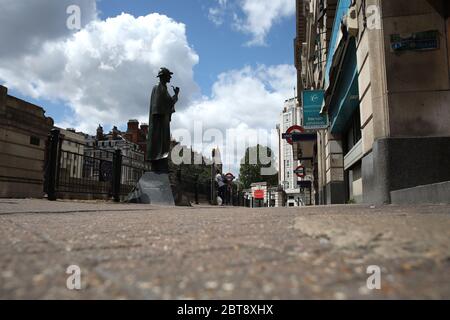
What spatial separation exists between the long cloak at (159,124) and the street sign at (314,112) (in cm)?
631

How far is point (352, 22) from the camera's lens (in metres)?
7.48

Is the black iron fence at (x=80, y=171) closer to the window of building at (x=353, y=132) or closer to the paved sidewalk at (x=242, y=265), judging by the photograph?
the window of building at (x=353, y=132)

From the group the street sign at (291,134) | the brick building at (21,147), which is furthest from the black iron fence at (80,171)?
the street sign at (291,134)

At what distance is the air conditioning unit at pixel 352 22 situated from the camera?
24.3 ft

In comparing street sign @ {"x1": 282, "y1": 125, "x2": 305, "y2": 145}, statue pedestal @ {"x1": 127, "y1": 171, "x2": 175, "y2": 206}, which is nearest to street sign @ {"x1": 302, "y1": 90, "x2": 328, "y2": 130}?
street sign @ {"x1": 282, "y1": 125, "x2": 305, "y2": 145}

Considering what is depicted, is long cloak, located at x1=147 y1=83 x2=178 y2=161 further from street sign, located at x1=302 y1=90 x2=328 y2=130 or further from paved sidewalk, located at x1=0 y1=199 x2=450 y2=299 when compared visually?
paved sidewalk, located at x1=0 y1=199 x2=450 y2=299

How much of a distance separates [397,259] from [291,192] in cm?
8355

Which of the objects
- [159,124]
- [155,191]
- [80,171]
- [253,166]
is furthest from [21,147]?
[253,166]

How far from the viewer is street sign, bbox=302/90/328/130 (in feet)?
46.0

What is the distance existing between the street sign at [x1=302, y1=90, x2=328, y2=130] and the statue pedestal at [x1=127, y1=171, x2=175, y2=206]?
22.5 feet

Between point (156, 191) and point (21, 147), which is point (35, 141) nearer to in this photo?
point (21, 147)

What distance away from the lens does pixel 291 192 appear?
8294cm

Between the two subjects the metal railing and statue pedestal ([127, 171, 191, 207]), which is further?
the metal railing
